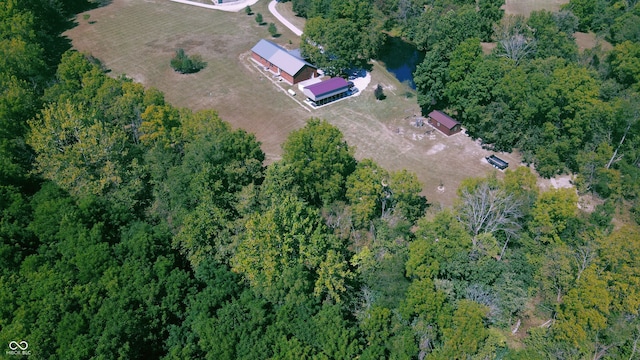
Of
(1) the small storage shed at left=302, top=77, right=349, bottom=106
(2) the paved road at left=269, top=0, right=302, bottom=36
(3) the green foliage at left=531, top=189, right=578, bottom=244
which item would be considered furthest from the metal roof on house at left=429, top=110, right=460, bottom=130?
(2) the paved road at left=269, top=0, right=302, bottom=36

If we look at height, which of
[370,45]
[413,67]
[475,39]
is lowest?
[413,67]

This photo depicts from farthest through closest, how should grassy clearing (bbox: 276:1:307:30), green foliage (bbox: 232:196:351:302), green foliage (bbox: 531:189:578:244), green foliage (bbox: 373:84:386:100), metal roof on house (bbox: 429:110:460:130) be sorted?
grassy clearing (bbox: 276:1:307:30), green foliage (bbox: 373:84:386:100), metal roof on house (bbox: 429:110:460:130), green foliage (bbox: 531:189:578:244), green foliage (bbox: 232:196:351:302)

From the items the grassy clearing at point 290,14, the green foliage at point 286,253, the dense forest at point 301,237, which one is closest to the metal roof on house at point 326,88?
the dense forest at point 301,237

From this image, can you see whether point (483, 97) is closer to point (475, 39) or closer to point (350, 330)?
point (475, 39)

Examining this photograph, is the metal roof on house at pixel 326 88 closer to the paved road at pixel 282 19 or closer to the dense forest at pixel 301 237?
the dense forest at pixel 301 237

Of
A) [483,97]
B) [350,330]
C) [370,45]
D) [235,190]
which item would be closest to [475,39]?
[483,97]

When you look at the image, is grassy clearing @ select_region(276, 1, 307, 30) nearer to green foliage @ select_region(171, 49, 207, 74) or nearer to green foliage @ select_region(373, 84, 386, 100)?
green foliage @ select_region(171, 49, 207, 74)

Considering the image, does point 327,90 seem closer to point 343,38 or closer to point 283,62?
point 343,38

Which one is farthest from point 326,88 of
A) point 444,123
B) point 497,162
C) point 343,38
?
point 497,162
